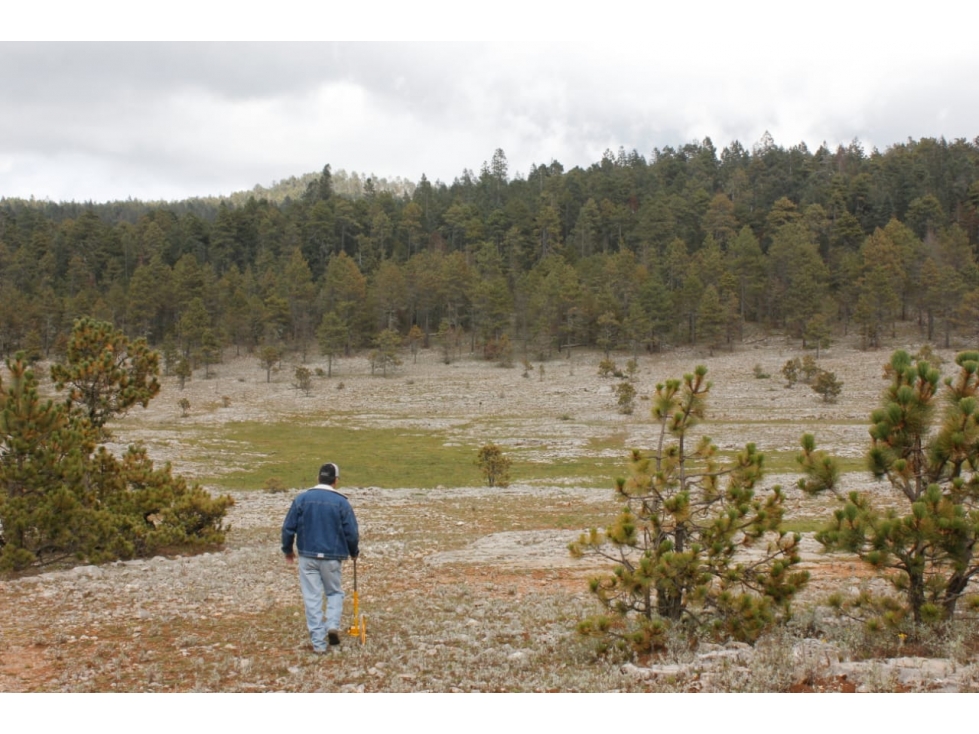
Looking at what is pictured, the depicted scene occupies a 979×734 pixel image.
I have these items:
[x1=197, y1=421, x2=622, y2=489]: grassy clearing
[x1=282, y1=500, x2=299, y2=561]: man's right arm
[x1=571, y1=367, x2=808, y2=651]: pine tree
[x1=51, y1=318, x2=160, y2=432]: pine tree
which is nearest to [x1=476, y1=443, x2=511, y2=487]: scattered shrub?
[x1=197, y1=421, x2=622, y2=489]: grassy clearing

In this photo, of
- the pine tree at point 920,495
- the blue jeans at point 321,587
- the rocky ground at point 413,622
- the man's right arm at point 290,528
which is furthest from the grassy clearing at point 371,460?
the man's right arm at point 290,528

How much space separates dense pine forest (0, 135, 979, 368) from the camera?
290 feet

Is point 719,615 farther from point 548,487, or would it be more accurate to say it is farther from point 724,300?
point 724,300

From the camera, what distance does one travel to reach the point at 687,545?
839 cm

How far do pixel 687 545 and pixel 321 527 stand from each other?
4.47 meters

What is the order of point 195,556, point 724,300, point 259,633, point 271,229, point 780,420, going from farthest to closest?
point 271,229 → point 724,300 → point 780,420 → point 195,556 → point 259,633

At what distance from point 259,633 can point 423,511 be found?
46.3ft

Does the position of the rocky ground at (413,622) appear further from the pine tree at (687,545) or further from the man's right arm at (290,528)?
the man's right arm at (290,528)

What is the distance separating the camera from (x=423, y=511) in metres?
23.2

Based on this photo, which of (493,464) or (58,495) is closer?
(58,495)

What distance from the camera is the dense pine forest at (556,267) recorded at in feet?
290

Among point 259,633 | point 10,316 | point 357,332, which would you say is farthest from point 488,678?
point 10,316

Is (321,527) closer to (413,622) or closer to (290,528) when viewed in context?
(290,528)

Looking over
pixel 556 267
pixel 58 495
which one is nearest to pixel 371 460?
pixel 58 495
